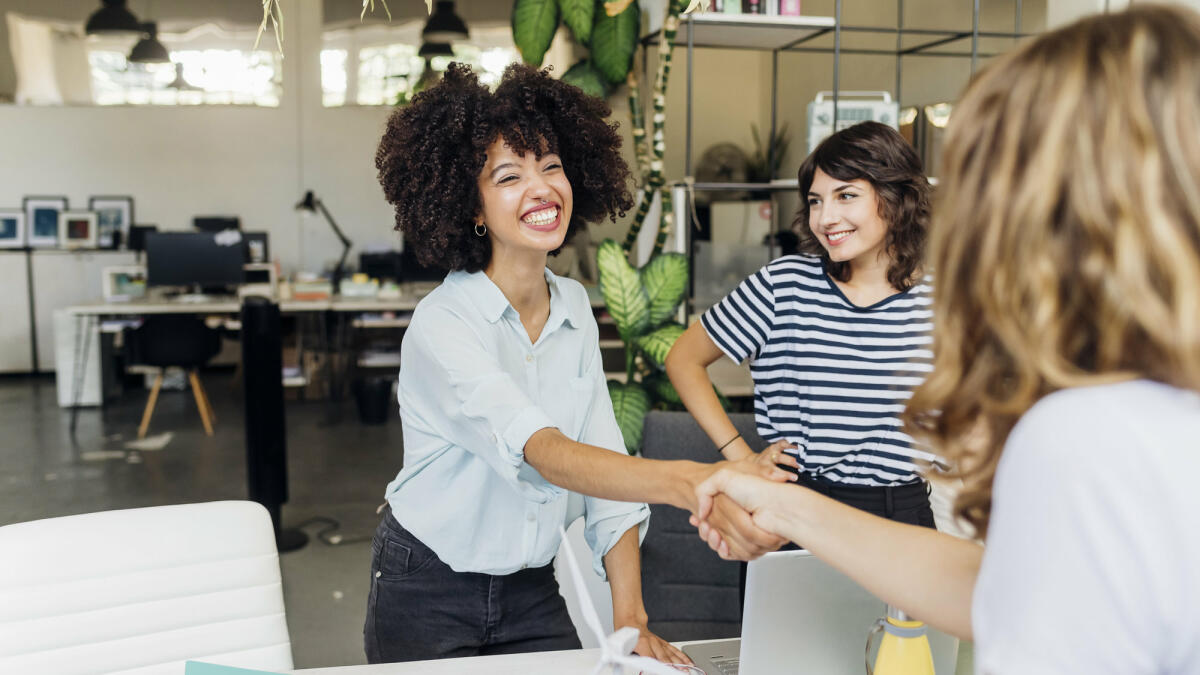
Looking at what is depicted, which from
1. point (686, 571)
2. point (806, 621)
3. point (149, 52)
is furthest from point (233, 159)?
point (806, 621)

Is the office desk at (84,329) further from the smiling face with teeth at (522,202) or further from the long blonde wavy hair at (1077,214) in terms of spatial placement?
the long blonde wavy hair at (1077,214)

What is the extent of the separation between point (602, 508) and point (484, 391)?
1.13 feet

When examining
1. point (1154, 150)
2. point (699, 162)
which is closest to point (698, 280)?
point (1154, 150)

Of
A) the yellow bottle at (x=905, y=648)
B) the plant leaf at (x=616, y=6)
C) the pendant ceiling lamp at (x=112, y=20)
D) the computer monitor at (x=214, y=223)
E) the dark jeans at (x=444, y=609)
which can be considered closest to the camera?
the yellow bottle at (x=905, y=648)

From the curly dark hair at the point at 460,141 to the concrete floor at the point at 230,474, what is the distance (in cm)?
203

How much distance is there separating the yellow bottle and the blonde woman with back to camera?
0.46 m

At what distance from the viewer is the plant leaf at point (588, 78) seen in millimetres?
3426

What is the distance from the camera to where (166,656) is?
1440mm

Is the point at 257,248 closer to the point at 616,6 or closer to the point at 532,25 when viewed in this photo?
the point at 532,25

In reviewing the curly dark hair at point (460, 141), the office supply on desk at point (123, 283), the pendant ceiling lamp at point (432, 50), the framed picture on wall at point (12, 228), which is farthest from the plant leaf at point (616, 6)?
the framed picture on wall at point (12, 228)

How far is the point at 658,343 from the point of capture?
2.87 m

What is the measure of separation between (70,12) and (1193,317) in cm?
1062

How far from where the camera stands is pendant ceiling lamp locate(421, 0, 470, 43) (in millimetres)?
8836

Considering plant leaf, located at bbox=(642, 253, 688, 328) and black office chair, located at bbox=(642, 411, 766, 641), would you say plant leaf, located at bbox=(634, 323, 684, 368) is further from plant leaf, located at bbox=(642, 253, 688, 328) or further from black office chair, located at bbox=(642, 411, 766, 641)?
black office chair, located at bbox=(642, 411, 766, 641)
